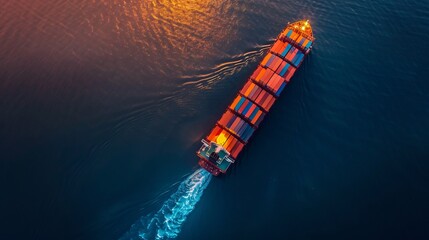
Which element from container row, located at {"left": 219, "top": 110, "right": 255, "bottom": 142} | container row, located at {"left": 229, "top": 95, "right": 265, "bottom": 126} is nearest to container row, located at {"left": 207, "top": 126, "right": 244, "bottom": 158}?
container row, located at {"left": 219, "top": 110, "right": 255, "bottom": 142}

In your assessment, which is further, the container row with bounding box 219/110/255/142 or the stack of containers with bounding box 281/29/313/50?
the stack of containers with bounding box 281/29/313/50

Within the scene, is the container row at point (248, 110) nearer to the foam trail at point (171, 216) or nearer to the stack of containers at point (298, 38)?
the foam trail at point (171, 216)

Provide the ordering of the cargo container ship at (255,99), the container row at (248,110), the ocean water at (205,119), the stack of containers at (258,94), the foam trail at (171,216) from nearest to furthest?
the foam trail at (171,216) < the ocean water at (205,119) < the cargo container ship at (255,99) < the stack of containers at (258,94) < the container row at (248,110)

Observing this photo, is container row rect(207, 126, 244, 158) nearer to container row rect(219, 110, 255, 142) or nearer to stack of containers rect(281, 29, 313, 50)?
container row rect(219, 110, 255, 142)

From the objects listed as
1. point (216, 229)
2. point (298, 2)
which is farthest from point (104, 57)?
point (298, 2)

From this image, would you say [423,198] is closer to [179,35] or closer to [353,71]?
[353,71]

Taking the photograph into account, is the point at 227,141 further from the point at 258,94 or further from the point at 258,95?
the point at 258,94

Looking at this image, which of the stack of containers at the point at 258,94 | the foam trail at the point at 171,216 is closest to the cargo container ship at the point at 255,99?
the stack of containers at the point at 258,94
